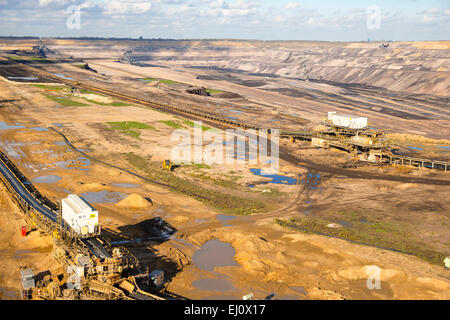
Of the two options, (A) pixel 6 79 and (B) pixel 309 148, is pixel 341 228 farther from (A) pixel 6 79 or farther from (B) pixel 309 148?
(A) pixel 6 79

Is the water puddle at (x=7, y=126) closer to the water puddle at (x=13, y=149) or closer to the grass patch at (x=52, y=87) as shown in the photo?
the water puddle at (x=13, y=149)

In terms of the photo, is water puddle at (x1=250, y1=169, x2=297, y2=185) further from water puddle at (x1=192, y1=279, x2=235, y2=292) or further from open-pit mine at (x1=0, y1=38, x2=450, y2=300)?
water puddle at (x1=192, y1=279, x2=235, y2=292)

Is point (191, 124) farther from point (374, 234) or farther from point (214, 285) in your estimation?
point (214, 285)

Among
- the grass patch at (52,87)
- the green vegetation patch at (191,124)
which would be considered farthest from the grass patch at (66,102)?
the green vegetation patch at (191,124)

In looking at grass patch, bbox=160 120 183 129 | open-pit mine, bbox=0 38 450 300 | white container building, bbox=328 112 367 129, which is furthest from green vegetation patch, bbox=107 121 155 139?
white container building, bbox=328 112 367 129

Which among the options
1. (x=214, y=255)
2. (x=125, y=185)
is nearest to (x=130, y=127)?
(x=125, y=185)

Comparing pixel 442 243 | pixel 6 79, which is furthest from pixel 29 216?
pixel 6 79
